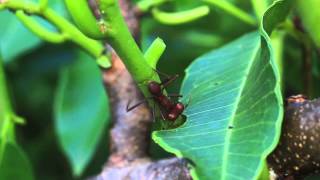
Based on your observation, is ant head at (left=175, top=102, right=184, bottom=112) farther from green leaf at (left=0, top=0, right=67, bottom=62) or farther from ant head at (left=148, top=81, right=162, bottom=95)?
green leaf at (left=0, top=0, right=67, bottom=62)

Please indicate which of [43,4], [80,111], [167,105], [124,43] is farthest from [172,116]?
[80,111]

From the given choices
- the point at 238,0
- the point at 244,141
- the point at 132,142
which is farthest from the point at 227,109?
the point at 238,0

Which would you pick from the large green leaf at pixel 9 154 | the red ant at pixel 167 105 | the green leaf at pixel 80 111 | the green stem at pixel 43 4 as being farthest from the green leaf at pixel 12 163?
the red ant at pixel 167 105

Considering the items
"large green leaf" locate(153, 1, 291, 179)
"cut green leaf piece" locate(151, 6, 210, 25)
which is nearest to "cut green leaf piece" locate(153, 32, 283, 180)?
"large green leaf" locate(153, 1, 291, 179)

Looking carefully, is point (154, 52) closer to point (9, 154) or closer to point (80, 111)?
point (9, 154)

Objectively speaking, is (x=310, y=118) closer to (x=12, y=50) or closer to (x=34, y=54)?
(x=12, y=50)

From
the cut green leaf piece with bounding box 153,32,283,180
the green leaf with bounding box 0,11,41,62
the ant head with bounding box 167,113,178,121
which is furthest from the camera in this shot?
the green leaf with bounding box 0,11,41,62

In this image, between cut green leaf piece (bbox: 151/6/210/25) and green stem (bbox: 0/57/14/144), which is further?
green stem (bbox: 0/57/14/144)
